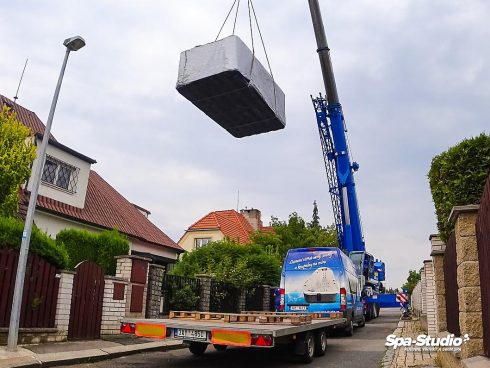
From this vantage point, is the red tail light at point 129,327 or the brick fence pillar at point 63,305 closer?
the red tail light at point 129,327

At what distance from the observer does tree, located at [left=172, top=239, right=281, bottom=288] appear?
19891mm

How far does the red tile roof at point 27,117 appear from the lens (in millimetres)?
19125

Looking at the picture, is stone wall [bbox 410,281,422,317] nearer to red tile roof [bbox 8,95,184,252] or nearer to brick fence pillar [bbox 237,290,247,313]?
brick fence pillar [bbox 237,290,247,313]

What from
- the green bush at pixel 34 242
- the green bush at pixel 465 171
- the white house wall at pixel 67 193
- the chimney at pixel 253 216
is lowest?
the green bush at pixel 34 242

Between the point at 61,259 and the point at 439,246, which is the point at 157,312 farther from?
the point at 439,246

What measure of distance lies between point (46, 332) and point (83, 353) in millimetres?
1505

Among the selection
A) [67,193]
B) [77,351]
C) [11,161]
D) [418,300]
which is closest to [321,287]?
[77,351]

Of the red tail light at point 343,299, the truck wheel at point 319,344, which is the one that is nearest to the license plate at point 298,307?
the red tail light at point 343,299

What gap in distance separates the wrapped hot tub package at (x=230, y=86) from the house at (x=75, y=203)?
30.5 ft

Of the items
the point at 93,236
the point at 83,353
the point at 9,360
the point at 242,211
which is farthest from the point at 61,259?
the point at 242,211

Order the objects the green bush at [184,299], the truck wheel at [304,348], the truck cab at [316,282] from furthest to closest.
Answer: the green bush at [184,299] → the truck cab at [316,282] → the truck wheel at [304,348]

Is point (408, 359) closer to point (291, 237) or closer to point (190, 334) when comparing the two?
point (190, 334)

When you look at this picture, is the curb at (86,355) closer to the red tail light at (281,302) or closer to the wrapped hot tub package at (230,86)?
the red tail light at (281,302)

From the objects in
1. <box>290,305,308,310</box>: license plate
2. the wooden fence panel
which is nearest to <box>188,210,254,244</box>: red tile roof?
<box>290,305,308,310</box>: license plate
